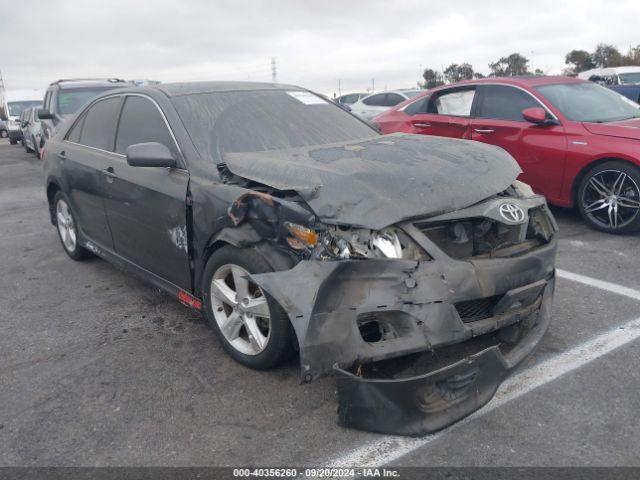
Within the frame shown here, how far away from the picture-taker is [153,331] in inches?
156

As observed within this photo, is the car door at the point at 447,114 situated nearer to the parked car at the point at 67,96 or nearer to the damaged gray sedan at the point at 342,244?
the damaged gray sedan at the point at 342,244

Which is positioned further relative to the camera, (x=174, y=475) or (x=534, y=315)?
(x=534, y=315)

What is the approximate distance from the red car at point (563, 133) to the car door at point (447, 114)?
0.04 ft

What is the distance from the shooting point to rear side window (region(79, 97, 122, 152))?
4641mm

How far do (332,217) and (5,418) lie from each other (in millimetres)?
1964

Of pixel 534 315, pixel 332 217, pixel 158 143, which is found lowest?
pixel 534 315

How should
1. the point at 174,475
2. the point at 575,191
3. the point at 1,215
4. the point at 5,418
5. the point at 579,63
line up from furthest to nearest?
the point at 579,63, the point at 1,215, the point at 575,191, the point at 5,418, the point at 174,475

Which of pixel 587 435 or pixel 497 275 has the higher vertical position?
pixel 497 275

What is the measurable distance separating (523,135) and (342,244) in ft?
14.6

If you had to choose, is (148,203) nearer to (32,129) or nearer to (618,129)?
(618,129)

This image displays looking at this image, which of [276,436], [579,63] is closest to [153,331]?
[276,436]

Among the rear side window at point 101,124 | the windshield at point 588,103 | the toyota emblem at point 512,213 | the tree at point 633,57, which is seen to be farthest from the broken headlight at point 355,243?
the tree at point 633,57

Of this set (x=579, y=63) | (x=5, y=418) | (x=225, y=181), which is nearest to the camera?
(x=5, y=418)

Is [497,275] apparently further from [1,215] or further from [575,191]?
[1,215]
